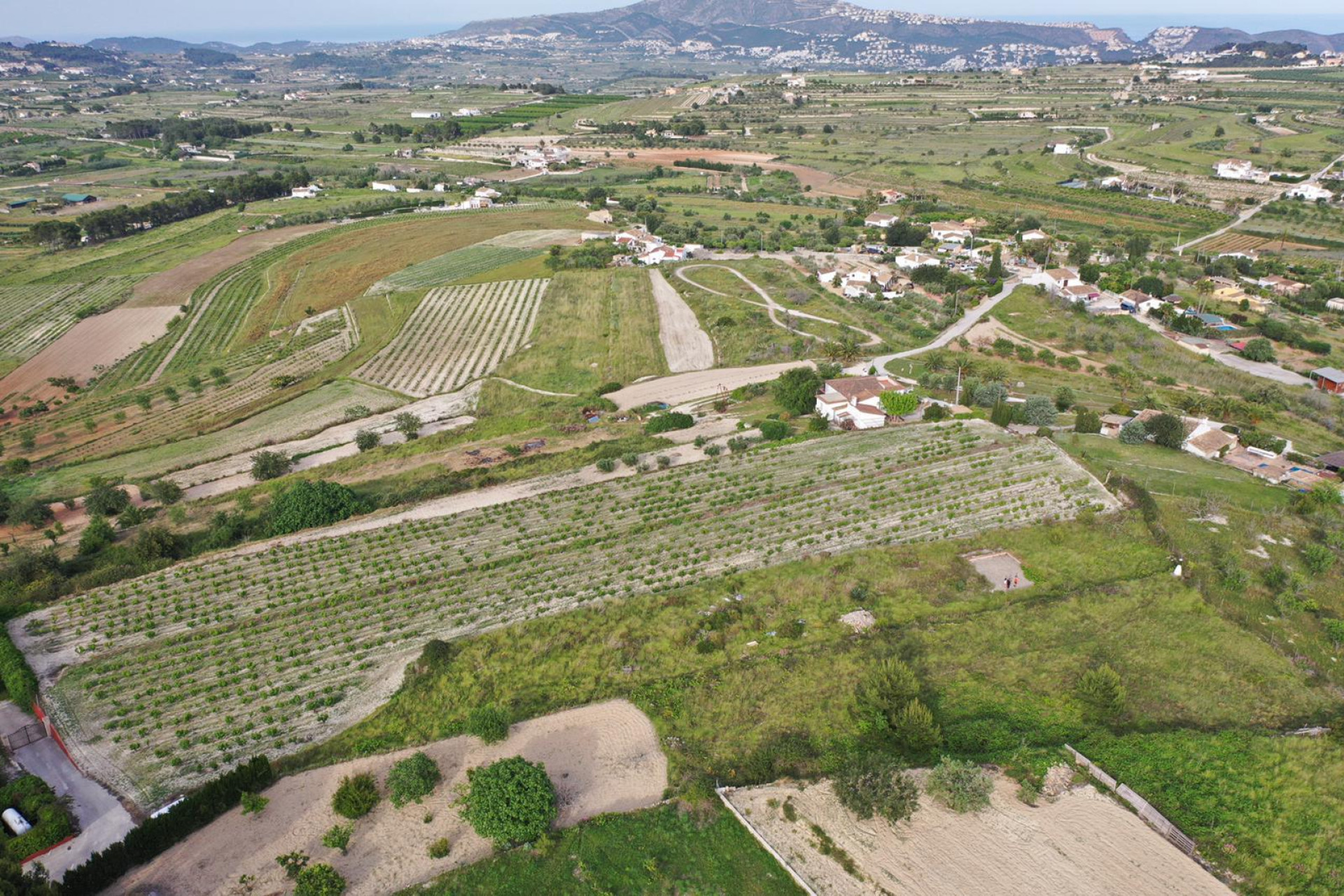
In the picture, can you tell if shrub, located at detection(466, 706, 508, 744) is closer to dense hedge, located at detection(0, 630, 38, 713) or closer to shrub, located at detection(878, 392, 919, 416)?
dense hedge, located at detection(0, 630, 38, 713)

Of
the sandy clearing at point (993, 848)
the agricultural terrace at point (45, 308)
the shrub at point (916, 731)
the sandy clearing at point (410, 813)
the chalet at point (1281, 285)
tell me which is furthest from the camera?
the chalet at point (1281, 285)

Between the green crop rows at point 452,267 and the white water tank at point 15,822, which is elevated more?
the green crop rows at point 452,267

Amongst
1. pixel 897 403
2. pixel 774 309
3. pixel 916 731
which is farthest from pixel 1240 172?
pixel 916 731

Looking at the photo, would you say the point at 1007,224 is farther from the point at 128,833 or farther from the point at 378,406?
the point at 128,833

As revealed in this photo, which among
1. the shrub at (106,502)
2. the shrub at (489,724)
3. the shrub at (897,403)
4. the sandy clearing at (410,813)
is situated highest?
the shrub at (897,403)

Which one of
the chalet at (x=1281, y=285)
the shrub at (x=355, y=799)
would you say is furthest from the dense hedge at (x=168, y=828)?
the chalet at (x=1281, y=285)

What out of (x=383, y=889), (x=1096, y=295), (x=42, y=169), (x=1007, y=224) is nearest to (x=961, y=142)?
(x=1007, y=224)

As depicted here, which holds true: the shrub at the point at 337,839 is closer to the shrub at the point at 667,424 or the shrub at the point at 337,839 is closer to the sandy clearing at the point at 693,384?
the shrub at the point at 667,424

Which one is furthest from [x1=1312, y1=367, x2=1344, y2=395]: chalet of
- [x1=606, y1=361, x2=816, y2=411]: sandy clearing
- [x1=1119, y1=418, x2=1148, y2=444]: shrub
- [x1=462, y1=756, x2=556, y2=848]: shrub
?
[x1=462, y1=756, x2=556, y2=848]: shrub
